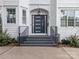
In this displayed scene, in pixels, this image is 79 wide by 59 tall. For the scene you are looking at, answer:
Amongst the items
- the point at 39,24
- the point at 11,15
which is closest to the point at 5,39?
the point at 11,15

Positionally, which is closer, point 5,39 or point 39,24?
point 5,39

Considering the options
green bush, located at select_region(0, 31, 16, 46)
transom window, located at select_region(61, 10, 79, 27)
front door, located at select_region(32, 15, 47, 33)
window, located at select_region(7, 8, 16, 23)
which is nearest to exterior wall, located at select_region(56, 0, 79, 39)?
transom window, located at select_region(61, 10, 79, 27)

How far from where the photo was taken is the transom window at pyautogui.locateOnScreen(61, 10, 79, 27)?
2308cm

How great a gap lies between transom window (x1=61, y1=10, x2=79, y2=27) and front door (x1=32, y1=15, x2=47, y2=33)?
8.02ft

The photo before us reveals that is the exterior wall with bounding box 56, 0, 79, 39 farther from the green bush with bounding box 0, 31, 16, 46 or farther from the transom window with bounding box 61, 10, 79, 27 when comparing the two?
the green bush with bounding box 0, 31, 16, 46

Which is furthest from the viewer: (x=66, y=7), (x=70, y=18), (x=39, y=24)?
(x=39, y=24)

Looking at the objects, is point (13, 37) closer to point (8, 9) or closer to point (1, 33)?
point (1, 33)

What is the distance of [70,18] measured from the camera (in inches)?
911

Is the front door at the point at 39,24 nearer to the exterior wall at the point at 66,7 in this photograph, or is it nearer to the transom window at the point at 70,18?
the exterior wall at the point at 66,7

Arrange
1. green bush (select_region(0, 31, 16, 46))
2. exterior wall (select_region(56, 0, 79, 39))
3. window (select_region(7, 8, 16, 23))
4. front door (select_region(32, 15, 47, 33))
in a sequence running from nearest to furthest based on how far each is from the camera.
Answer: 1. green bush (select_region(0, 31, 16, 46))
2. window (select_region(7, 8, 16, 23))
3. exterior wall (select_region(56, 0, 79, 39))
4. front door (select_region(32, 15, 47, 33))

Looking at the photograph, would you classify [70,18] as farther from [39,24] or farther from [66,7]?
[39,24]

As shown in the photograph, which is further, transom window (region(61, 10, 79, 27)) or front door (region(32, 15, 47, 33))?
front door (region(32, 15, 47, 33))

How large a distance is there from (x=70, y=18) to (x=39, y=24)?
371 centimetres

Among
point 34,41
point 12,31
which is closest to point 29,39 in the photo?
point 34,41
